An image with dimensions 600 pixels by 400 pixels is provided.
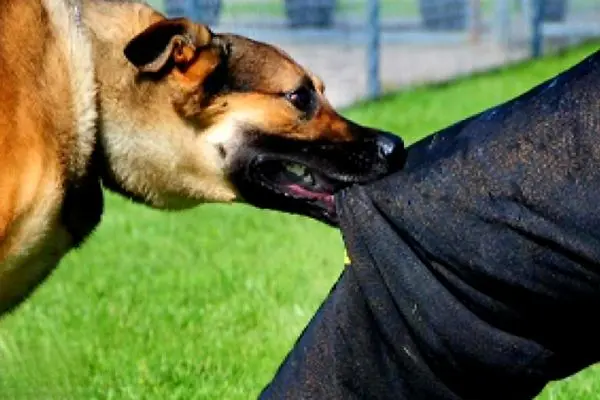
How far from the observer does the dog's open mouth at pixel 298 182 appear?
5.02m

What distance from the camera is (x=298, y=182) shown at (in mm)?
5129

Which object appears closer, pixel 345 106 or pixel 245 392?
pixel 245 392

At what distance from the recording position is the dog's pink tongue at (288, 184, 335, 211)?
5004 millimetres

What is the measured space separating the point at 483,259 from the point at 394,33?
13.8 meters

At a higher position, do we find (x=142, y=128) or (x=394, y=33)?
(x=142, y=128)

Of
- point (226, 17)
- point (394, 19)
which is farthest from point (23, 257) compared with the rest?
point (394, 19)

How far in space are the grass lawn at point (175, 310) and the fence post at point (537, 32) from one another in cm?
833

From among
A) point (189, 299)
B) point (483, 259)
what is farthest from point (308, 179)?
point (189, 299)

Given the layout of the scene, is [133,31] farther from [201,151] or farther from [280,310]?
[280,310]

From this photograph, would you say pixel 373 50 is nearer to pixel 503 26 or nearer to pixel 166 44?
pixel 503 26

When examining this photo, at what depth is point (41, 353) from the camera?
650 centimetres

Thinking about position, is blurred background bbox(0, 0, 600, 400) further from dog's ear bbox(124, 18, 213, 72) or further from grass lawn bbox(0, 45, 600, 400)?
dog's ear bbox(124, 18, 213, 72)

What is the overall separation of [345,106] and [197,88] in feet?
31.1

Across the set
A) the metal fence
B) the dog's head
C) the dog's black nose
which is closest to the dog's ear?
the dog's head
